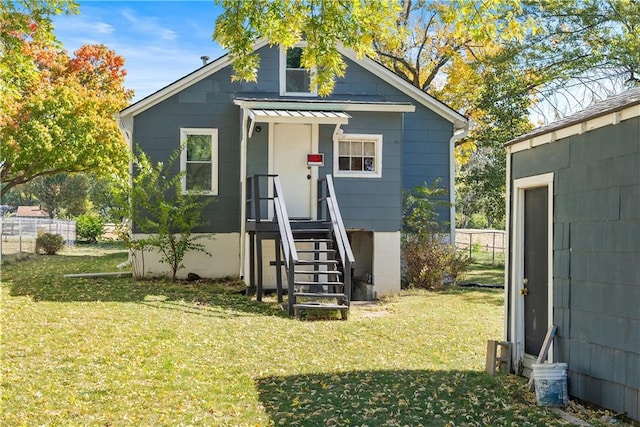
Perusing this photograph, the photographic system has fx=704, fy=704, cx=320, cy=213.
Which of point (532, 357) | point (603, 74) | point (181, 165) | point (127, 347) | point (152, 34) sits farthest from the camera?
point (603, 74)

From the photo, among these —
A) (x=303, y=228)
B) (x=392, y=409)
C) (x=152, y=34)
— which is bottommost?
(x=392, y=409)

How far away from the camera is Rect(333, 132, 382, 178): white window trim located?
14.5 m

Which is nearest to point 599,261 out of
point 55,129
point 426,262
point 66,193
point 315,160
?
point 315,160

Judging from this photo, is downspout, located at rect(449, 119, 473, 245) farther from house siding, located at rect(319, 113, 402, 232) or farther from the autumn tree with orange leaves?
the autumn tree with orange leaves

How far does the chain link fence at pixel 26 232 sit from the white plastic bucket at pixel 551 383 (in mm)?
20748

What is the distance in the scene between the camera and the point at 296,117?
13.5 m

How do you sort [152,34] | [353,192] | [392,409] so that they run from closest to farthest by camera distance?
[392,409], [152,34], [353,192]

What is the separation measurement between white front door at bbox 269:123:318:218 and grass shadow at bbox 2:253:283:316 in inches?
83.6

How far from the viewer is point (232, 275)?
1608cm

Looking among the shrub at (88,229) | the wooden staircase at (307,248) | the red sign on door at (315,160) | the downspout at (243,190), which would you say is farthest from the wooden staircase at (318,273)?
the shrub at (88,229)

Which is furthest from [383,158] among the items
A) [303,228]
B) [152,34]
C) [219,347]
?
[219,347]

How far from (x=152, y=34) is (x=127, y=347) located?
4243 millimetres

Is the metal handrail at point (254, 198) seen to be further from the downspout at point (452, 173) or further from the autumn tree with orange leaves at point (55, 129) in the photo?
the autumn tree with orange leaves at point (55, 129)

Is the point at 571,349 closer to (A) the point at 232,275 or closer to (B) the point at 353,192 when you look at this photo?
(B) the point at 353,192
